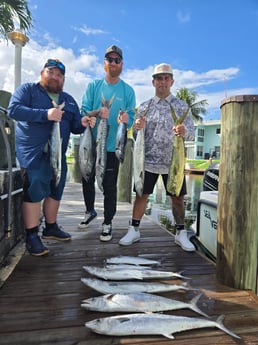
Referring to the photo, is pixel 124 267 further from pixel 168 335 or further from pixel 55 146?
pixel 55 146

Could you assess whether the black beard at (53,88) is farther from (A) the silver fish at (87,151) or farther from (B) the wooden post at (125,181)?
(B) the wooden post at (125,181)

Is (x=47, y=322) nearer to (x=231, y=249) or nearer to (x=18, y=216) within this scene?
(x=231, y=249)

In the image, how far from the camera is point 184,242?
324 centimetres

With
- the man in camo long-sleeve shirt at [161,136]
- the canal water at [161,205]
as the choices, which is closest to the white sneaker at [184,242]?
the man in camo long-sleeve shirt at [161,136]

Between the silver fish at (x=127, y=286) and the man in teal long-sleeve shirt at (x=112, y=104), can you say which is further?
the man in teal long-sleeve shirt at (x=112, y=104)

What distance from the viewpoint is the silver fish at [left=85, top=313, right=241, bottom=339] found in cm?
170

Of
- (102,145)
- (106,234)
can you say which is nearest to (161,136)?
(102,145)

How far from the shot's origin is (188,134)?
3.10m

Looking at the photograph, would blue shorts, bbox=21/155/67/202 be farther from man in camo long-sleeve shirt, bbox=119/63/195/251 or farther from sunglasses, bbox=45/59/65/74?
man in camo long-sleeve shirt, bbox=119/63/195/251

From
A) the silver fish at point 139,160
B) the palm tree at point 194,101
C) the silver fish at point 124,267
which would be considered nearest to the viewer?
the silver fish at point 124,267

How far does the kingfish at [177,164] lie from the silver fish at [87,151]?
842 mm

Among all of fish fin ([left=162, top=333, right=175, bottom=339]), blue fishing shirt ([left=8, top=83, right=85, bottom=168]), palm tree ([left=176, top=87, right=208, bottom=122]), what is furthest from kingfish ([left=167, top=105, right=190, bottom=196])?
palm tree ([left=176, top=87, right=208, bottom=122])

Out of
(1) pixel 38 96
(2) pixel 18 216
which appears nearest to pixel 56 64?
(1) pixel 38 96

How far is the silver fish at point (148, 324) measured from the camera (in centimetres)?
170
